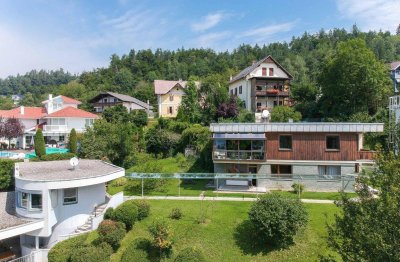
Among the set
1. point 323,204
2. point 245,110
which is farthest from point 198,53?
point 323,204

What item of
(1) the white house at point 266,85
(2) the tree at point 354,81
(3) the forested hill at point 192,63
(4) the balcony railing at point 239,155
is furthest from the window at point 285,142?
(3) the forested hill at point 192,63

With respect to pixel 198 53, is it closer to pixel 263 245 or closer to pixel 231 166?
pixel 231 166

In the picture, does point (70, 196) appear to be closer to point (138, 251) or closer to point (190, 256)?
point (138, 251)

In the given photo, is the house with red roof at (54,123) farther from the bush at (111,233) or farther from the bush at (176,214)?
the bush at (111,233)

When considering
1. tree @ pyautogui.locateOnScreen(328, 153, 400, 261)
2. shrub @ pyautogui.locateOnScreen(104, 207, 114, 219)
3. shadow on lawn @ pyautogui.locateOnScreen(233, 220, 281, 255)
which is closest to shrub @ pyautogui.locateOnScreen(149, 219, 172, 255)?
shrub @ pyautogui.locateOnScreen(104, 207, 114, 219)

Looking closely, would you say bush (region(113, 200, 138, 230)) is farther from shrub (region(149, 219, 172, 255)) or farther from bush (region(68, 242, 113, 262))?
shrub (region(149, 219, 172, 255))

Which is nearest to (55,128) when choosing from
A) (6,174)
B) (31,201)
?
(6,174)

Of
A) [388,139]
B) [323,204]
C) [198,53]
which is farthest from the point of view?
[198,53]
